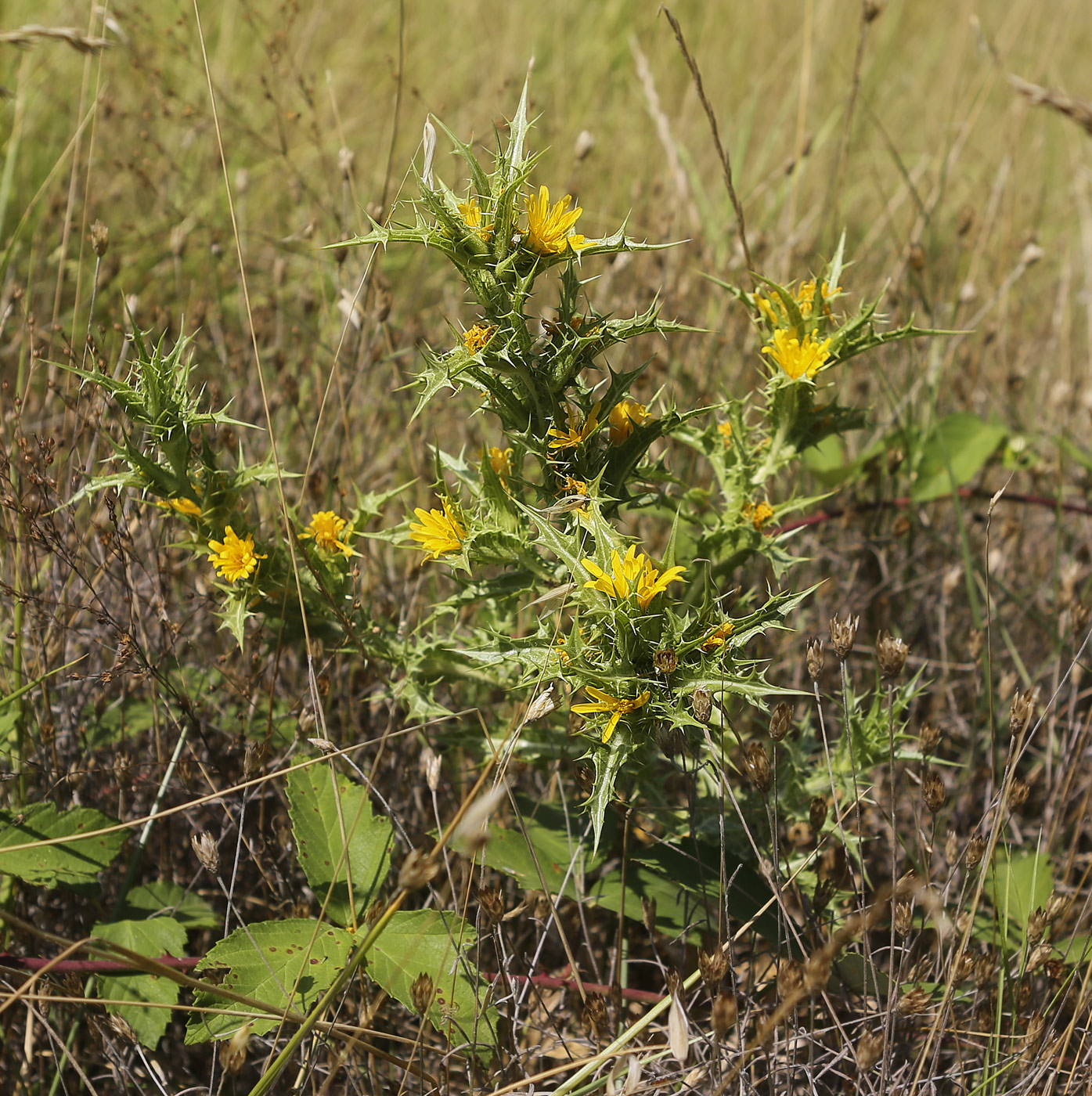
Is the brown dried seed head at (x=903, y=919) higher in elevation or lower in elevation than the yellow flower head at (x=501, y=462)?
lower

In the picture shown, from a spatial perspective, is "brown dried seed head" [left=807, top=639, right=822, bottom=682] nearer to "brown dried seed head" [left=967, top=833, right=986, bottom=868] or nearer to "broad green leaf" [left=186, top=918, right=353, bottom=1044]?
"brown dried seed head" [left=967, top=833, right=986, bottom=868]

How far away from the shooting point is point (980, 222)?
408 cm

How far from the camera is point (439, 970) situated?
1.47 metres

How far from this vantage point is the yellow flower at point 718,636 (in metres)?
1.31

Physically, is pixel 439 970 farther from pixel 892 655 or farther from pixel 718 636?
pixel 892 655

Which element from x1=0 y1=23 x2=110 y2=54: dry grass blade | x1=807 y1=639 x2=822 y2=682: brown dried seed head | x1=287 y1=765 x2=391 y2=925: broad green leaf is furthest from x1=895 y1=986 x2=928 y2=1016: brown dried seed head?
x1=0 y1=23 x2=110 y2=54: dry grass blade

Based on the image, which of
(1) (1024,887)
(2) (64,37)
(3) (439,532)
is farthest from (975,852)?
(2) (64,37)

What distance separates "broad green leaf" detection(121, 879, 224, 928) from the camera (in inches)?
69.0

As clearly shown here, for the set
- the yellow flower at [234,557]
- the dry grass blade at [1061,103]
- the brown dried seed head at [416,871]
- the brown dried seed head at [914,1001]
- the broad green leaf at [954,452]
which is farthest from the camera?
the broad green leaf at [954,452]

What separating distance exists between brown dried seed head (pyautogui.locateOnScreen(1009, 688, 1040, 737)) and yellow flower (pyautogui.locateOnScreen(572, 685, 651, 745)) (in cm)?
58

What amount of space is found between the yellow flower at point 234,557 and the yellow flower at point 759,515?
843 millimetres

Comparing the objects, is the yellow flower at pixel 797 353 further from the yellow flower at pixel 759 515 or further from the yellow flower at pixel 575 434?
the yellow flower at pixel 575 434

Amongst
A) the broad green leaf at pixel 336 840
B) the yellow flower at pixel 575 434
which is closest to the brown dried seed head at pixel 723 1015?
the broad green leaf at pixel 336 840

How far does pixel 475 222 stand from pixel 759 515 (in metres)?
0.71
